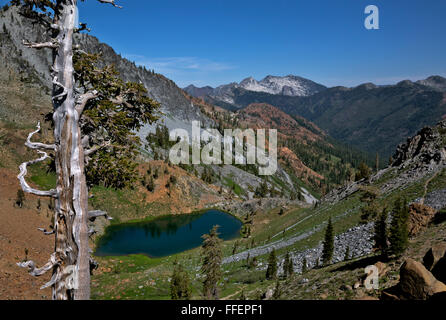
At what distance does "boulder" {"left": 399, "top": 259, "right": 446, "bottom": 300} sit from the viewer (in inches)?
386

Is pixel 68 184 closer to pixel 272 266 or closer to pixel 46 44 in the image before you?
pixel 46 44

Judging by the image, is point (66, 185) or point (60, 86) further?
point (66, 185)

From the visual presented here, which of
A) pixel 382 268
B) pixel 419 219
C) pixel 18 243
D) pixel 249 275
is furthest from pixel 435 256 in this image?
pixel 18 243

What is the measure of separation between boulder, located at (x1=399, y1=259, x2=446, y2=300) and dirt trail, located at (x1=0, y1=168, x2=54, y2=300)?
32.8 metres

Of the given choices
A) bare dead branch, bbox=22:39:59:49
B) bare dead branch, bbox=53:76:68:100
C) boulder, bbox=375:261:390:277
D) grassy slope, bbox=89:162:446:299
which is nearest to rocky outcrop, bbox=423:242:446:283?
grassy slope, bbox=89:162:446:299

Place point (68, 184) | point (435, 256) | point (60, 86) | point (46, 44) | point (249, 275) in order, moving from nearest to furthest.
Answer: point (46, 44) < point (60, 86) < point (68, 184) < point (435, 256) < point (249, 275)

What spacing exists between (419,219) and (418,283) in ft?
70.5

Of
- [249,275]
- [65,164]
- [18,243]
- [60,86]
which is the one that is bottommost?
[249,275]

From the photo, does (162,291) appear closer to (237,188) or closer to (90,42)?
(237,188)

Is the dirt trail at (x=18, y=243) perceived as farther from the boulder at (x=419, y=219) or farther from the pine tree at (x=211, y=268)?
the boulder at (x=419, y=219)

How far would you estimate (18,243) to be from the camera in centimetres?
4162

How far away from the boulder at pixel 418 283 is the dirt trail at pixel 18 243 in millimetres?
32817

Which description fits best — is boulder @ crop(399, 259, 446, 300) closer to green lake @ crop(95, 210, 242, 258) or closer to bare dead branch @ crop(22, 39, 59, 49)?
bare dead branch @ crop(22, 39, 59, 49)

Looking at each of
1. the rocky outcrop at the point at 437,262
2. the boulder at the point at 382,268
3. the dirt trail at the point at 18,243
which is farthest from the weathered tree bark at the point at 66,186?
the dirt trail at the point at 18,243
